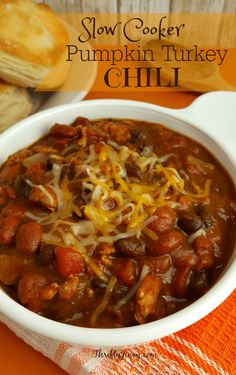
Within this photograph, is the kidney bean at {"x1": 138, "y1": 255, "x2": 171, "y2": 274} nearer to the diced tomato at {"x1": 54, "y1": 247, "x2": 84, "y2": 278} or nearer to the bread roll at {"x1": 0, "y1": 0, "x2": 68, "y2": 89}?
the diced tomato at {"x1": 54, "y1": 247, "x2": 84, "y2": 278}

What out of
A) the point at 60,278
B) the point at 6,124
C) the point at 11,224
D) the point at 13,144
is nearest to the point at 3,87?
the point at 6,124

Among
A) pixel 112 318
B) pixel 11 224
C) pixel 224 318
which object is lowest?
pixel 224 318

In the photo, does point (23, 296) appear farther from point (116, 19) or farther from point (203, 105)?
point (116, 19)

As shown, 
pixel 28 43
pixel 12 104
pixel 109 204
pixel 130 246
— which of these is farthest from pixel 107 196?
pixel 28 43

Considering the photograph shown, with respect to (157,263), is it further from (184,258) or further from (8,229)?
(8,229)

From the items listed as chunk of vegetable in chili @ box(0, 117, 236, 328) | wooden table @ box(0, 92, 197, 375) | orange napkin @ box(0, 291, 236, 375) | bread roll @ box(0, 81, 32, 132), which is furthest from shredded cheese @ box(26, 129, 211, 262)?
bread roll @ box(0, 81, 32, 132)

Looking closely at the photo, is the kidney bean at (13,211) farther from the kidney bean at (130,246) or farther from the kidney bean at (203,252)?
the kidney bean at (203,252)
